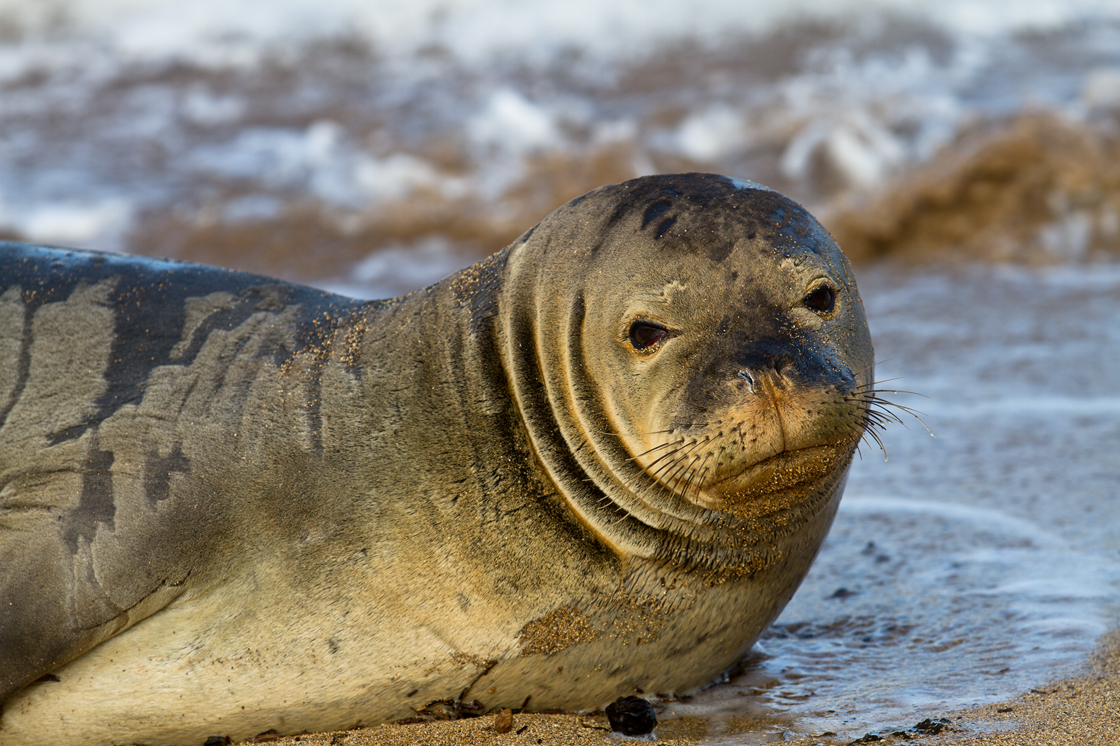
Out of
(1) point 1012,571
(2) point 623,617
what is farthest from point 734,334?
(1) point 1012,571

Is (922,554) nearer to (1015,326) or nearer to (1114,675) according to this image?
(1114,675)

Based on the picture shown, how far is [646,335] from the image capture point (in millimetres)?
2607

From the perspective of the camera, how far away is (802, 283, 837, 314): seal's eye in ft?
8.56

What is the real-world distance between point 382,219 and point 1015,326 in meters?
4.66

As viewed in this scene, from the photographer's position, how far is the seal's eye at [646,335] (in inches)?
102

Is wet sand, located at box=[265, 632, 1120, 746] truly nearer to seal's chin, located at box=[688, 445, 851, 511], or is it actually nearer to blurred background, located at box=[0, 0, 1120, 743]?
blurred background, located at box=[0, 0, 1120, 743]

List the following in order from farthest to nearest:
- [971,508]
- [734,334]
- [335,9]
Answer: [335,9] → [971,508] → [734,334]

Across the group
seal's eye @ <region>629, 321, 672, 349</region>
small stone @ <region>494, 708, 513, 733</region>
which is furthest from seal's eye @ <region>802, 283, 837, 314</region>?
small stone @ <region>494, 708, 513, 733</region>

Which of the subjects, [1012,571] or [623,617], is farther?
[1012,571]

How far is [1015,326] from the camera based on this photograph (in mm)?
6262

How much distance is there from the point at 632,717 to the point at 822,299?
104 centimetres

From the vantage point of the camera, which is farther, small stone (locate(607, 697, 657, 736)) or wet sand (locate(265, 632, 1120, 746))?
small stone (locate(607, 697, 657, 736))

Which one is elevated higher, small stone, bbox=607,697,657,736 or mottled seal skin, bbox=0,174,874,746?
mottled seal skin, bbox=0,174,874,746

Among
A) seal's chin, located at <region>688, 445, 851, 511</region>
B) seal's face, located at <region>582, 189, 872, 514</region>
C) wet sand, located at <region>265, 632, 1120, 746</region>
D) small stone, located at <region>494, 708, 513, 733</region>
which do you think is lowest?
wet sand, located at <region>265, 632, 1120, 746</region>
